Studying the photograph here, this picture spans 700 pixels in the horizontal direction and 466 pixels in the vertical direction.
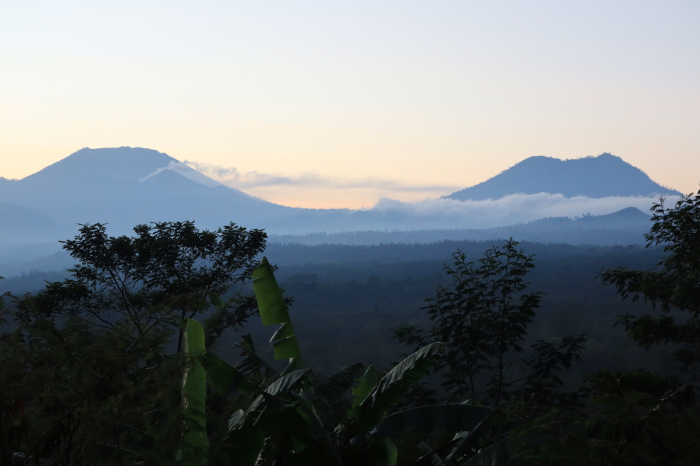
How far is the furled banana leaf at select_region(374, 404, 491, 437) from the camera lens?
19.8ft

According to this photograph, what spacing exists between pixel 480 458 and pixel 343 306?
443ft

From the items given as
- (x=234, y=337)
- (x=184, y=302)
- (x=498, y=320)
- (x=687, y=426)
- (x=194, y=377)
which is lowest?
(x=234, y=337)

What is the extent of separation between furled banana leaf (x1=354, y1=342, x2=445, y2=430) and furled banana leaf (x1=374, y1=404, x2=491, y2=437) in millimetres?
243

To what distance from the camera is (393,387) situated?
18.4ft

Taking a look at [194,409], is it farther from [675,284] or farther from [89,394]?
[675,284]

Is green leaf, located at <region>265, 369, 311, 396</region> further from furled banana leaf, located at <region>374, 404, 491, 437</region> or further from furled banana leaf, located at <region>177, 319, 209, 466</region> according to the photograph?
furled banana leaf, located at <region>374, 404, 491, 437</region>

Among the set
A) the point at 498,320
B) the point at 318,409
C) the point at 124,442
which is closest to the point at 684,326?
the point at 498,320

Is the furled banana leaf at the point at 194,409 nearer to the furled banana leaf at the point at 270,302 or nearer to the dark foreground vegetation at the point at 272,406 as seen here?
the dark foreground vegetation at the point at 272,406

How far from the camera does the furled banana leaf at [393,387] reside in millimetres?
5559

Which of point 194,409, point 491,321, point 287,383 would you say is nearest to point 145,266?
point 491,321

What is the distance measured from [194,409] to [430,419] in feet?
9.37

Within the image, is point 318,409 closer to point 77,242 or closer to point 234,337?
point 77,242

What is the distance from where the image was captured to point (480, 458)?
536 cm

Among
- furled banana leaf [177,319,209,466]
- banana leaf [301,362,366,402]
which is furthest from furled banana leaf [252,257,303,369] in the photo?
furled banana leaf [177,319,209,466]
